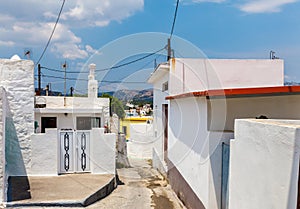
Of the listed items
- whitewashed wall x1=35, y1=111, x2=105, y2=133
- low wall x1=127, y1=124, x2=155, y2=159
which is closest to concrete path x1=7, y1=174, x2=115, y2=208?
whitewashed wall x1=35, y1=111, x2=105, y2=133

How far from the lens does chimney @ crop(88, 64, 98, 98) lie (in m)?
19.7

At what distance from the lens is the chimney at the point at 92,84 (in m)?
19.7

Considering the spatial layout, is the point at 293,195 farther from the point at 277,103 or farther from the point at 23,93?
the point at 23,93

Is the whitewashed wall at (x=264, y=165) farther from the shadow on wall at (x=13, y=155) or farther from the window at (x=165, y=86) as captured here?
the window at (x=165, y=86)

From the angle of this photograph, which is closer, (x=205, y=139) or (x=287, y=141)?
(x=287, y=141)

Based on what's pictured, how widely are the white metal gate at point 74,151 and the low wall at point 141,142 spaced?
11227 millimetres

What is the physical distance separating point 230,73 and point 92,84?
10779mm

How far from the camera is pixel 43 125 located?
53.3 ft

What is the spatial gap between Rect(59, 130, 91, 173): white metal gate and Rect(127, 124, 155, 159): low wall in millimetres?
11227

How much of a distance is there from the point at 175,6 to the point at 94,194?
258 inches

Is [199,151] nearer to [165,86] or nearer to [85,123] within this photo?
[165,86]

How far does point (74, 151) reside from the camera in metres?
9.91

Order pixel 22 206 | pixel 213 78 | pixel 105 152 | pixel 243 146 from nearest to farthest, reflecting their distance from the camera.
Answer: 1. pixel 243 146
2. pixel 22 206
3. pixel 105 152
4. pixel 213 78

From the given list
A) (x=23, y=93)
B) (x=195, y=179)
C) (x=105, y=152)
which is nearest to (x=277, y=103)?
(x=195, y=179)
